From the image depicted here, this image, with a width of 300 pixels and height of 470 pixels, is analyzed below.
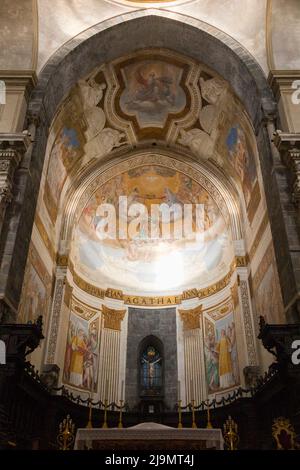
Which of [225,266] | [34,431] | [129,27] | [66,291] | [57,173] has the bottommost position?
A: [34,431]

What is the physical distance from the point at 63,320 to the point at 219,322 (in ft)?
19.3

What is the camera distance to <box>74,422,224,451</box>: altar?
7664 mm

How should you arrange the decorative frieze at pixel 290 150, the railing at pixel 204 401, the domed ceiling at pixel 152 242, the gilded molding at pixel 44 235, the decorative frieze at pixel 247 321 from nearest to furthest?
the decorative frieze at pixel 290 150 < the railing at pixel 204 401 < the gilded molding at pixel 44 235 < the decorative frieze at pixel 247 321 < the domed ceiling at pixel 152 242

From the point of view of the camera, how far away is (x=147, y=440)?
24.9 feet

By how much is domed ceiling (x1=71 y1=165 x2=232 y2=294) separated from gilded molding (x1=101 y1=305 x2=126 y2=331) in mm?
1048

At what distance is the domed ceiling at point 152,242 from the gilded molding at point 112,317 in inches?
41.2

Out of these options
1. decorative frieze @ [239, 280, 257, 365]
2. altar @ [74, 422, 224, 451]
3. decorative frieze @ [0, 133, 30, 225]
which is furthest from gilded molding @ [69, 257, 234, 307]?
altar @ [74, 422, 224, 451]

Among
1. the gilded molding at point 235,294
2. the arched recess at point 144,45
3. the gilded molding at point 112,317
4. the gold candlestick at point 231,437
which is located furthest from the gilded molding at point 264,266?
the gilded molding at point 112,317

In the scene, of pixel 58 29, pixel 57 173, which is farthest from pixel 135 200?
pixel 58 29

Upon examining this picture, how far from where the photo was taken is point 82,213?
16969mm

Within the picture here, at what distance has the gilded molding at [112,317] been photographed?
1642cm

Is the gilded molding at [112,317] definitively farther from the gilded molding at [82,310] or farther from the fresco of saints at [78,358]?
the fresco of saints at [78,358]

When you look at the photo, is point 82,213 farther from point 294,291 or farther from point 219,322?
point 294,291

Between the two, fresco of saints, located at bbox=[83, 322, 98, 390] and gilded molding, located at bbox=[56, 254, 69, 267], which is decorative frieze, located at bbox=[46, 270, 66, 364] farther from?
fresco of saints, located at bbox=[83, 322, 98, 390]
